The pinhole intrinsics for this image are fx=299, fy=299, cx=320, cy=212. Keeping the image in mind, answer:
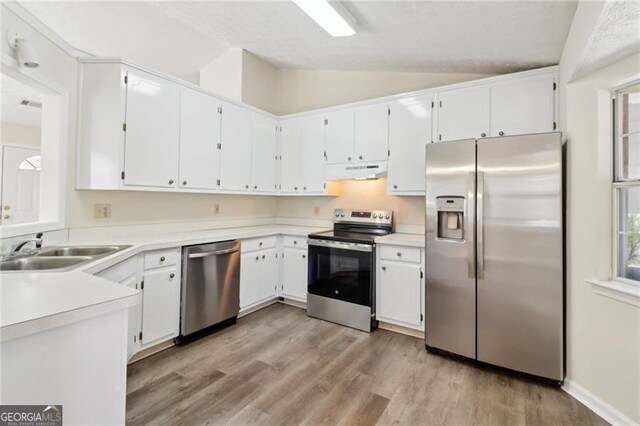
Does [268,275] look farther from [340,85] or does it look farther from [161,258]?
[340,85]

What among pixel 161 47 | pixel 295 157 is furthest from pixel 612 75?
pixel 161 47

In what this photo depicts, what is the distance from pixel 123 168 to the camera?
98.8 inches

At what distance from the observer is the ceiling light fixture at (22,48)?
1816 millimetres

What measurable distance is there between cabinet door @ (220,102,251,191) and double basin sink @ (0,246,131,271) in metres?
1.45

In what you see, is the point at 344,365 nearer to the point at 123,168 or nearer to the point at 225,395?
the point at 225,395

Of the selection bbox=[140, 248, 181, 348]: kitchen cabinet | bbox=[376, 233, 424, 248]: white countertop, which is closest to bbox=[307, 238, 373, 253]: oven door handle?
bbox=[376, 233, 424, 248]: white countertop

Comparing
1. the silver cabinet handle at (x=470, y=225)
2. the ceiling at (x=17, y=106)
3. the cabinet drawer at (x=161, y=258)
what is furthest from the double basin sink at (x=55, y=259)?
the silver cabinet handle at (x=470, y=225)

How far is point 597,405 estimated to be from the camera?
192 cm

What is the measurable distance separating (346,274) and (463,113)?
79.1 inches

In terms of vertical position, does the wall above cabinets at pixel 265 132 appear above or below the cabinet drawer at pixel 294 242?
above

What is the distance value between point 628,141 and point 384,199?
215 cm

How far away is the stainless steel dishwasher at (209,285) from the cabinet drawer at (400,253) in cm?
153

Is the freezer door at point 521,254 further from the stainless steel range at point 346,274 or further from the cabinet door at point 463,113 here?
the stainless steel range at point 346,274

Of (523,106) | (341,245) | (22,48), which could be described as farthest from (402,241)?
(22,48)
